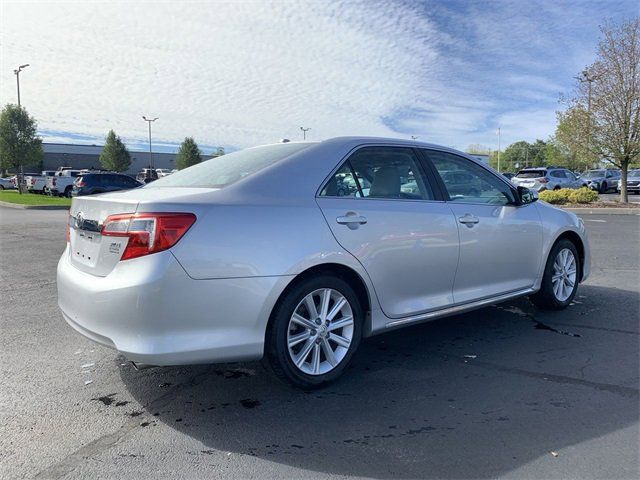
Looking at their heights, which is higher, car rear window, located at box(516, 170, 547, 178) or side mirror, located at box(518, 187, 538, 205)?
car rear window, located at box(516, 170, 547, 178)

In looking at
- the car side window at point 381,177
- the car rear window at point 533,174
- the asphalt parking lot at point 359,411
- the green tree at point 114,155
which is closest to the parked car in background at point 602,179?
the car rear window at point 533,174

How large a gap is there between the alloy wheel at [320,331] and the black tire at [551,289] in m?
2.58

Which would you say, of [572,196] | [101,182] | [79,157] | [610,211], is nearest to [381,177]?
[610,211]

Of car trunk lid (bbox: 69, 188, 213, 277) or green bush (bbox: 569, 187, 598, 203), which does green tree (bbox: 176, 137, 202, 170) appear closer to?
green bush (bbox: 569, 187, 598, 203)

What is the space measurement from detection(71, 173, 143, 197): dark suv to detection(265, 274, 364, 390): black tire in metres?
23.4

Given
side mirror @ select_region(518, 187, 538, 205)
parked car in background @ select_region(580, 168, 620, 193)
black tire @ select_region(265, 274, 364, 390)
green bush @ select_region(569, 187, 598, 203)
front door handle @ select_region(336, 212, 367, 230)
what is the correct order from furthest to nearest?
1. parked car in background @ select_region(580, 168, 620, 193)
2. green bush @ select_region(569, 187, 598, 203)
3. side mirror @ select_region(518, 187, 538, 205)
4. front door handle @ select_region(336, 212, 367, 230)
5. black tire @ select_region(265, 274, 364, 390)

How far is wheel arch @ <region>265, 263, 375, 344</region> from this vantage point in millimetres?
3227

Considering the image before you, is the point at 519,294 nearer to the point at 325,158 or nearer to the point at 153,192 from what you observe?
the point at 325,158

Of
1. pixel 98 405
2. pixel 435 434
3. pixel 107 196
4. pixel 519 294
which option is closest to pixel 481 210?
pixel 519 294

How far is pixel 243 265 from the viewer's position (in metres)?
3.03

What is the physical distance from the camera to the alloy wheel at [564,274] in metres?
5.30

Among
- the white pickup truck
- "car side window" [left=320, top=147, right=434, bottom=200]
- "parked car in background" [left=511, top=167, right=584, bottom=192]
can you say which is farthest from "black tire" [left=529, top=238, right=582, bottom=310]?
the white pickup truck

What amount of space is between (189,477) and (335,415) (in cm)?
95

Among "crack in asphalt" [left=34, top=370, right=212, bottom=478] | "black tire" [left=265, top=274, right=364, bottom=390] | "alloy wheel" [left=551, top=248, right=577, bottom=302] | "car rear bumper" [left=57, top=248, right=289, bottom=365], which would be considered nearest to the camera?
"crack in asphalt" [left=34, top=370, right=212, bottom=478]
